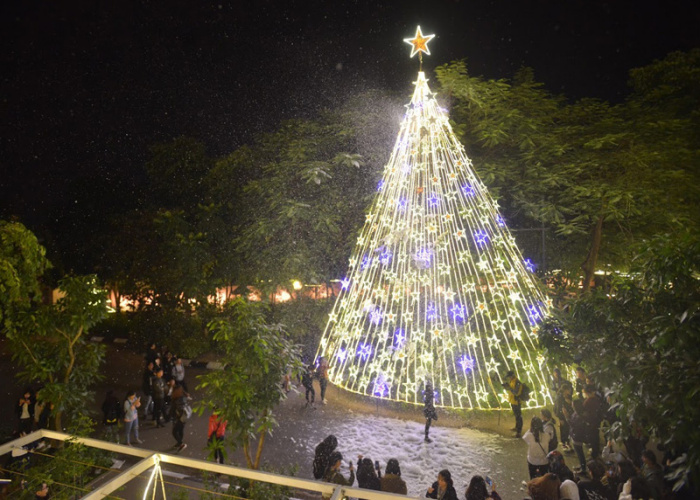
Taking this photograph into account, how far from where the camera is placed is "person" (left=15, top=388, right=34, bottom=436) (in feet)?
26.5

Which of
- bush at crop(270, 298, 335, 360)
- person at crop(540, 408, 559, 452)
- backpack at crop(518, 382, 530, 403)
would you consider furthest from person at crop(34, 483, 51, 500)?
bush at crop(270, 298, 335, 360)

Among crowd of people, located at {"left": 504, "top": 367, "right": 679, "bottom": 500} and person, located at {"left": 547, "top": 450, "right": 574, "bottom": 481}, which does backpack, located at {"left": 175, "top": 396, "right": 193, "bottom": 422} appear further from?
person, located at {"left": 547, "top": 450, "right": 574, "bottom": 481}

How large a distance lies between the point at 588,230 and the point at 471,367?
5.82 meters

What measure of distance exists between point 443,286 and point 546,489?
4501 millimetres

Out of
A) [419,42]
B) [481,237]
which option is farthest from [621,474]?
[419,42]

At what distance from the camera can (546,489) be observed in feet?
15.9

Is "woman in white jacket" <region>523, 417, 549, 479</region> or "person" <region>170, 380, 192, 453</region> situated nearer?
"woman in white jacket" <region>523, 417, 549, 479</region>

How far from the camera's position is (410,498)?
106 inches

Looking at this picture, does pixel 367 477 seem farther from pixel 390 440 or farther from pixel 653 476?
pixel 653 476

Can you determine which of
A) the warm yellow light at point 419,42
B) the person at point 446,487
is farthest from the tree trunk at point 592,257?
the person at point 446,487

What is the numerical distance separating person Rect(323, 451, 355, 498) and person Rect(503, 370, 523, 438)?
338 cm

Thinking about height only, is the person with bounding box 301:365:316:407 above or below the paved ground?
above

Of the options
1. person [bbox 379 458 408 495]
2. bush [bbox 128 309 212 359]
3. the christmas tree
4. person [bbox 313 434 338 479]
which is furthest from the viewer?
bush [bbox 128 309 212 359]

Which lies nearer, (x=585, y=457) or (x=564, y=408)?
(x=585, y=457)
